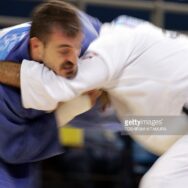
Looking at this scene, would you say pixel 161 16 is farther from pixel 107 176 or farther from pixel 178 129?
pixel 178 129

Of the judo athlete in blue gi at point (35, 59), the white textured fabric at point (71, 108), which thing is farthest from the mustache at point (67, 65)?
the white textured fabric at point (71, 108)

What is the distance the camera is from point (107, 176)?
2.94 metres

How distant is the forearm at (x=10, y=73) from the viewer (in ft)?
5.31

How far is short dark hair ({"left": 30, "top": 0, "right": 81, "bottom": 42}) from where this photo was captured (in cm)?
158

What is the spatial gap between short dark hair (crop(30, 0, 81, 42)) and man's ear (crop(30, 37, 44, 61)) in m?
0.01

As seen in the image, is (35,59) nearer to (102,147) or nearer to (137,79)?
(137,79)

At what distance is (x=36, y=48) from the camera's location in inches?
63.5

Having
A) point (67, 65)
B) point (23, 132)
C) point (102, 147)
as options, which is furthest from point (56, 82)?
point (102, 147)

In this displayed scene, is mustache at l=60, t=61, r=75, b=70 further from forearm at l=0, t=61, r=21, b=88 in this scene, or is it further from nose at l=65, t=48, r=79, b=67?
forearm at l=0, t=61, r=21, b=88

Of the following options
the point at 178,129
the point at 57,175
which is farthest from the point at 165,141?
the point at 57,175

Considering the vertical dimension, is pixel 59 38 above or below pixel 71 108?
above

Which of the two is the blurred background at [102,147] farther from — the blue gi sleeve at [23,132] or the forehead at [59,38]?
the forehead at [59,38]

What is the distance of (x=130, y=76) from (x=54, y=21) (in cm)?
22

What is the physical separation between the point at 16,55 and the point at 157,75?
34cm
